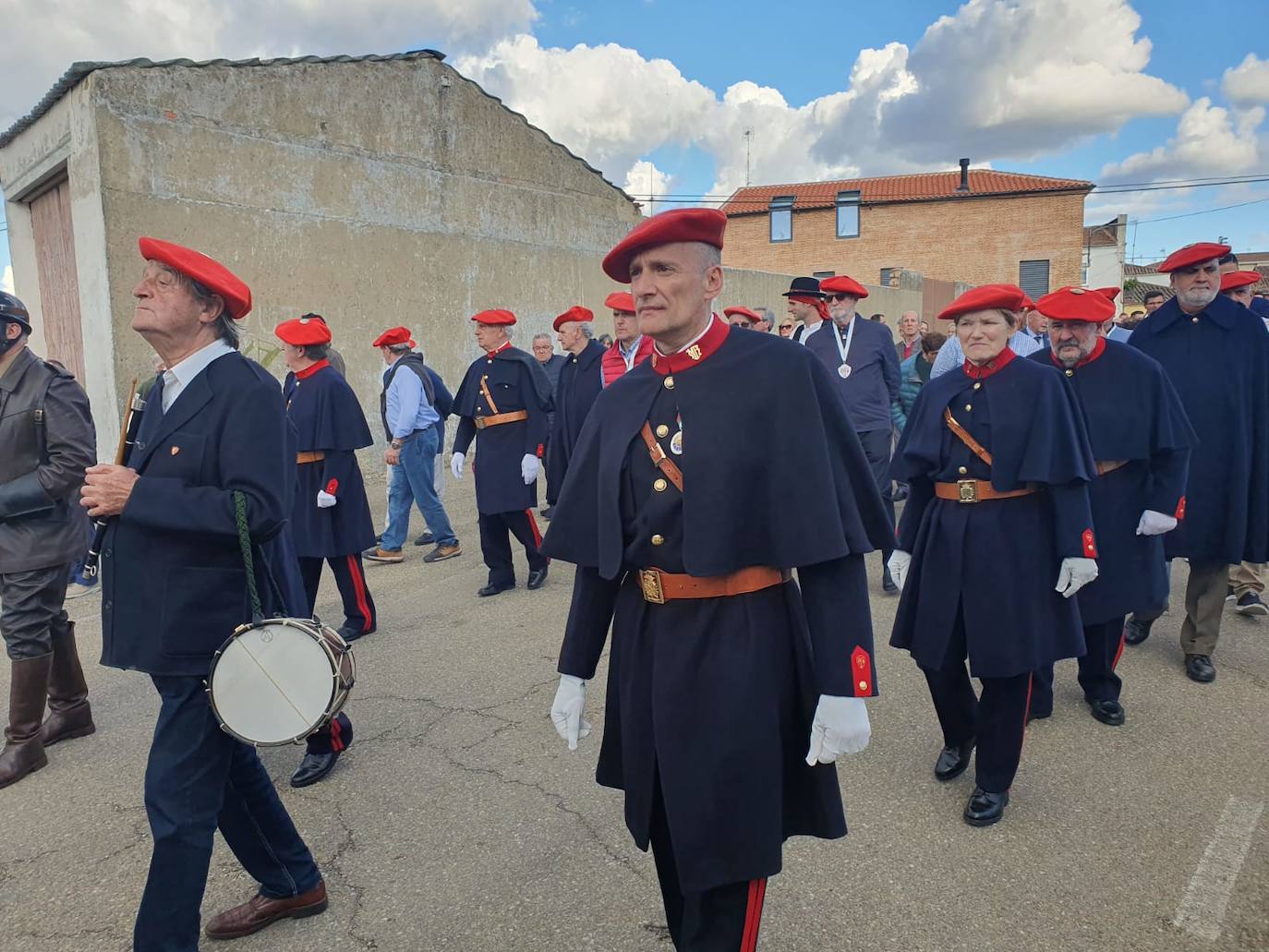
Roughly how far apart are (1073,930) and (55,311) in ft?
41.5

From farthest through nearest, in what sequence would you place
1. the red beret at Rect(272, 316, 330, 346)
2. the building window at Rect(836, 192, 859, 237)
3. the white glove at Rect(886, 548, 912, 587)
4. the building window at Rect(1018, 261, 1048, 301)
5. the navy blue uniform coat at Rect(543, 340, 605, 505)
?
the building window at Rect(836, 192, 859, 237), the building window at Rect(1018, 261, 1048, 301), the navy blue uniform coat at Rect(543, 340, 605, 505), the red beret at Rect(272, 316, 330, 346), the white glove at Rect(886, 548, 912, 587)

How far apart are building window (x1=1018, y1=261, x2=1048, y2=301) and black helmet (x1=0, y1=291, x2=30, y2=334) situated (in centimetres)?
3901

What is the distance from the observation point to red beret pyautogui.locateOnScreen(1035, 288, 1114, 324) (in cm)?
419

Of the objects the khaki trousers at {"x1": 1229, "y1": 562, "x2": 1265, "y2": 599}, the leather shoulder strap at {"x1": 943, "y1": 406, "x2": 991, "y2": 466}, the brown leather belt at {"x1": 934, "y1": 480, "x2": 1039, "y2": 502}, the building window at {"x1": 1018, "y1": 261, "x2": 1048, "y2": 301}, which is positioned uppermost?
the building window at {"x1": 1018, "y1": 261, "x2": 1048, "y2": 301}

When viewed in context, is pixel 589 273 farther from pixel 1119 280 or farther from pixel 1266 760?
pixel 1119 280

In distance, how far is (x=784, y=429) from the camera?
6.81 feet

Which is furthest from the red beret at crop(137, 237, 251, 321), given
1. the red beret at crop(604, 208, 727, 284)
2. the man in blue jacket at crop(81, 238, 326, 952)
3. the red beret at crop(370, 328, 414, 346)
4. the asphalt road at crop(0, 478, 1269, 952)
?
the red beret at crop(370, 328, 414, 346)

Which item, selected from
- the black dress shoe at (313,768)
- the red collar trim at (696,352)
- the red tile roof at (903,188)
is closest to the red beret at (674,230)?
the red collar trim at (696,352)

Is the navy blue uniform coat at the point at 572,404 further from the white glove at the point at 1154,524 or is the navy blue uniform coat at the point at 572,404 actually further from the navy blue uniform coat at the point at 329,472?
the white glove at the point at 1154,524

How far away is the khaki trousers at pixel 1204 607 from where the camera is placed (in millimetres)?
4926

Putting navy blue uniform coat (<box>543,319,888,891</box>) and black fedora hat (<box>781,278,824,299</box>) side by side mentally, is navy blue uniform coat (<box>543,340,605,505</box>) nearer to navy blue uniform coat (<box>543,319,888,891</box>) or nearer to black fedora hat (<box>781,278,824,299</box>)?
black fedora hat (<box>781,278,824,299</box>)

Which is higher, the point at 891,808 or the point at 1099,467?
the point at 1099,467

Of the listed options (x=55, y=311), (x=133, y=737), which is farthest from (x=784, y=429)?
(x=55, y=311)

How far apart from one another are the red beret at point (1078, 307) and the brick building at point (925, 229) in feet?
114
